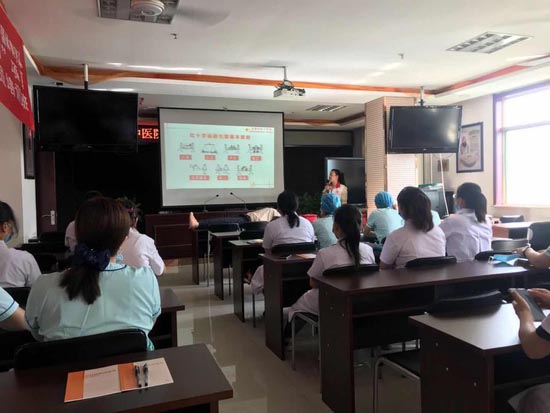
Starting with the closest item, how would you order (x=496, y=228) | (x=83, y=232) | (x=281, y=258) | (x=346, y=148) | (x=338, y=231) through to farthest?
(x=83, y=232)
(x=338, y=231)
(x=281, y=258)
(x=496, y=228)
(x=346, y=148)

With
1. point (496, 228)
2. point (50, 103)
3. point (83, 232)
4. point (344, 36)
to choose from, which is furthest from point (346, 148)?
point (83, 232)

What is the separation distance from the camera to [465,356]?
5.06 ft

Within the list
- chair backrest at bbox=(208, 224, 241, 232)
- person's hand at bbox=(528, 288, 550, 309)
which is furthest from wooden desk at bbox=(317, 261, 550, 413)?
chair backrest at bbox=(208, 224, 241, 232)

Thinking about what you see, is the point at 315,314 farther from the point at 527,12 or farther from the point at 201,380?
the point at 527,12

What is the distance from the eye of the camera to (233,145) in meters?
7.66

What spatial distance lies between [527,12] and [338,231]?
9.17 ft

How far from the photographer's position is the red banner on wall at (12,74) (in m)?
2.61

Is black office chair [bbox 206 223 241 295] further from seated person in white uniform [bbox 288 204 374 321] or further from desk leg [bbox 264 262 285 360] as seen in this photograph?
seated person in white uniform [bbox 288 204 374 321]

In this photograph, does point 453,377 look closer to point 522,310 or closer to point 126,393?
point 522,310

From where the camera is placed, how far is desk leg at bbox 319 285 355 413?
88.5 inches

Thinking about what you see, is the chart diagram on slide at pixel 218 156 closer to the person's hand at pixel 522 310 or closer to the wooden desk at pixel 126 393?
the wooden desk at pixel 126 393

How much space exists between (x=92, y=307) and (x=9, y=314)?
43 cm

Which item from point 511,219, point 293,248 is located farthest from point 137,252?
point 511,219

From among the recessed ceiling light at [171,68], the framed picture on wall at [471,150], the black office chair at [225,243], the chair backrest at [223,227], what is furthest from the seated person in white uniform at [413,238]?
the framed picture on wall at [471,150]
